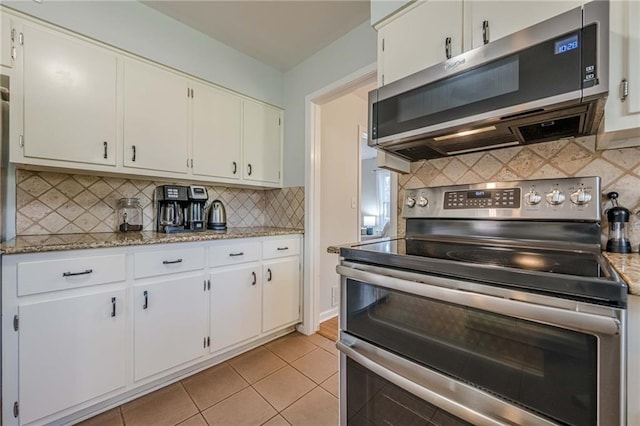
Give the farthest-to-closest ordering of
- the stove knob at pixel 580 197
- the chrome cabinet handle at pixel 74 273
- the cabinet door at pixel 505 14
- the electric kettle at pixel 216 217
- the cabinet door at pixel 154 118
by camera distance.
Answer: the electric kettle at pixel 216 217, the cabinet door at pixel 154 118, the chrome cabinet handle at pixel 74 273, the stove knob at pixel 580 197, the cabinet door at pixel 505 14

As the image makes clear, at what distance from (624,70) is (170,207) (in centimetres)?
242

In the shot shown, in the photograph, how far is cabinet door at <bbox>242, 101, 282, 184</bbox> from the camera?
7.84ft

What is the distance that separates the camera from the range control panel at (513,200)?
1.01 meters

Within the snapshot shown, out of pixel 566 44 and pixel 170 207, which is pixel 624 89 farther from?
pixel 170 207

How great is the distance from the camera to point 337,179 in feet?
9.29

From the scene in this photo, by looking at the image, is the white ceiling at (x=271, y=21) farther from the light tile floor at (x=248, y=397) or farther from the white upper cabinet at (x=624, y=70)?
the light tile floor at (x=248, y=397)

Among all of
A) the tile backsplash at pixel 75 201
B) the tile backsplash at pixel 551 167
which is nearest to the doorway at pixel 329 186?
the tile backsplash at pixel 75 201

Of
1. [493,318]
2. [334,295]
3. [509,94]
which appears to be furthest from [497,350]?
Answer: [334,295]

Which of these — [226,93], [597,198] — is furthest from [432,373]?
[226,93]

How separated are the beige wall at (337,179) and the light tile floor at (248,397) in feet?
2.91

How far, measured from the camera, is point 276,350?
209 cm

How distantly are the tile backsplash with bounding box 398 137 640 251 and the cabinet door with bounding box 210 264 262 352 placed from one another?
137cm

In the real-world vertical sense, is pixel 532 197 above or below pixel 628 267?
above

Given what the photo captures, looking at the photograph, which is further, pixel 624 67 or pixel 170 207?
pixel 170 207
